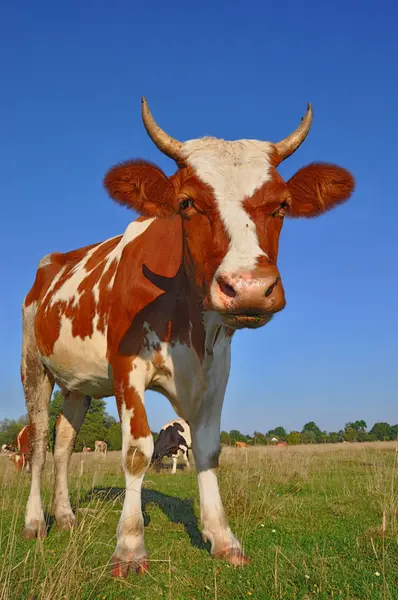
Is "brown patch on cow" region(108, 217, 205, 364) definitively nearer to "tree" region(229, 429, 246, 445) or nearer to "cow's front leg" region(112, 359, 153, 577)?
"cow's front leg" region(112, 359, 153, 577)

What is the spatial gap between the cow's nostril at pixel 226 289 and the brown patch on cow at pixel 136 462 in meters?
1.77

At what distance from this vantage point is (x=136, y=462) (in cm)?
434

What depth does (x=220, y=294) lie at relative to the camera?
130 inches

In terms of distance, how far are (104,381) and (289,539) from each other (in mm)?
2406

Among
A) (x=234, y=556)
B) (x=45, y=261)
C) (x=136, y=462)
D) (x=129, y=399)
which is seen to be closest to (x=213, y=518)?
(x=234, y=556)

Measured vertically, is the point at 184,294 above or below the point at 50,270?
below

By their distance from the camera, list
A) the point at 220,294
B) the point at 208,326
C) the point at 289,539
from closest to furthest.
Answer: the point at 220,294, the point at 208,326, the point at 289,539

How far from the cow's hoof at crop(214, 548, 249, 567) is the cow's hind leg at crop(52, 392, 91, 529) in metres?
2.52

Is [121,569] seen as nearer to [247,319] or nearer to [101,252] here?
[247,319]

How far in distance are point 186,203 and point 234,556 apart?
2717 mm

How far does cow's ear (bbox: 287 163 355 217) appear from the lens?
4.53 meters

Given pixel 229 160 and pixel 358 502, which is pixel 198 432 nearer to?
pixel 229 160

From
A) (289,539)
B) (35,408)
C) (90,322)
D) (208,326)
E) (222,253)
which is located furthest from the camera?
(35,408)

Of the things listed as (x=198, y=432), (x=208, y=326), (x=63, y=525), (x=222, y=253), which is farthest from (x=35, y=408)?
(x=222, y=253)
